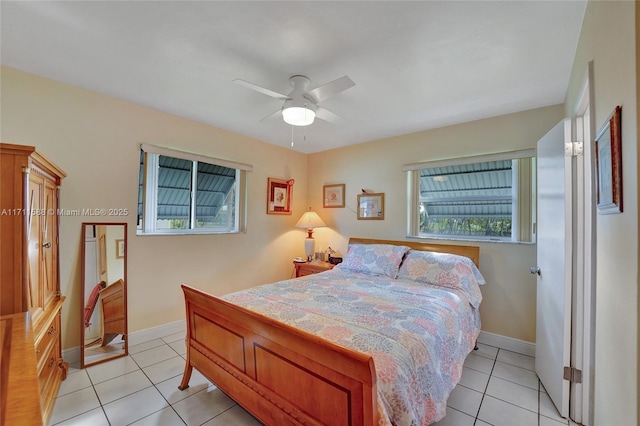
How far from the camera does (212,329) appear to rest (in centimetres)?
191

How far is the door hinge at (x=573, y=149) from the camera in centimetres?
176

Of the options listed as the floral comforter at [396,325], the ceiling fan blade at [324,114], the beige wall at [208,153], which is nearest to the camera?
the floral comforter at [396,325]

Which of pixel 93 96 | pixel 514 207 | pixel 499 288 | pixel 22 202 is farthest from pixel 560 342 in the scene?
pixel 93 96

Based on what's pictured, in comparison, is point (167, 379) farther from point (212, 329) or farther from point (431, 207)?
point (431, 207)

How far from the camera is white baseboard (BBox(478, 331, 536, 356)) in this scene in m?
2.69

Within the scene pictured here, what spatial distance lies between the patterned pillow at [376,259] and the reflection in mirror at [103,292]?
93.5 inches

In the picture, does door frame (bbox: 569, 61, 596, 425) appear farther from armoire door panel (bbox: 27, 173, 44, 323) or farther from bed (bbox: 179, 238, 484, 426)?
armoire door panel (bbox: 27, 173, 44, 323)

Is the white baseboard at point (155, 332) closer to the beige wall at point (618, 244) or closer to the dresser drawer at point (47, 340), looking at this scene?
the dresser drawer at point (47, 340)

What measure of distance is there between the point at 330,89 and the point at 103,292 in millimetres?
2753

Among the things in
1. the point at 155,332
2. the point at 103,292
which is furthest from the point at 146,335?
the point at 103,292

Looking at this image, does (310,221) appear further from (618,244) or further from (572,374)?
(618,244)

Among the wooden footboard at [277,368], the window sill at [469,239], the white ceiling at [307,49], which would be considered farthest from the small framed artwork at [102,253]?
the window sill at [469,239]

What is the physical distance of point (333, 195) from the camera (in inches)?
169

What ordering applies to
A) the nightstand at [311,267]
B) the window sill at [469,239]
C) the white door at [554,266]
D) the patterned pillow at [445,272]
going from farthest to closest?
Answer: the nightstand at [311,267]
the window sill at [469,239]
the patterned pillow at [445,272]
the white door at [554,266]
